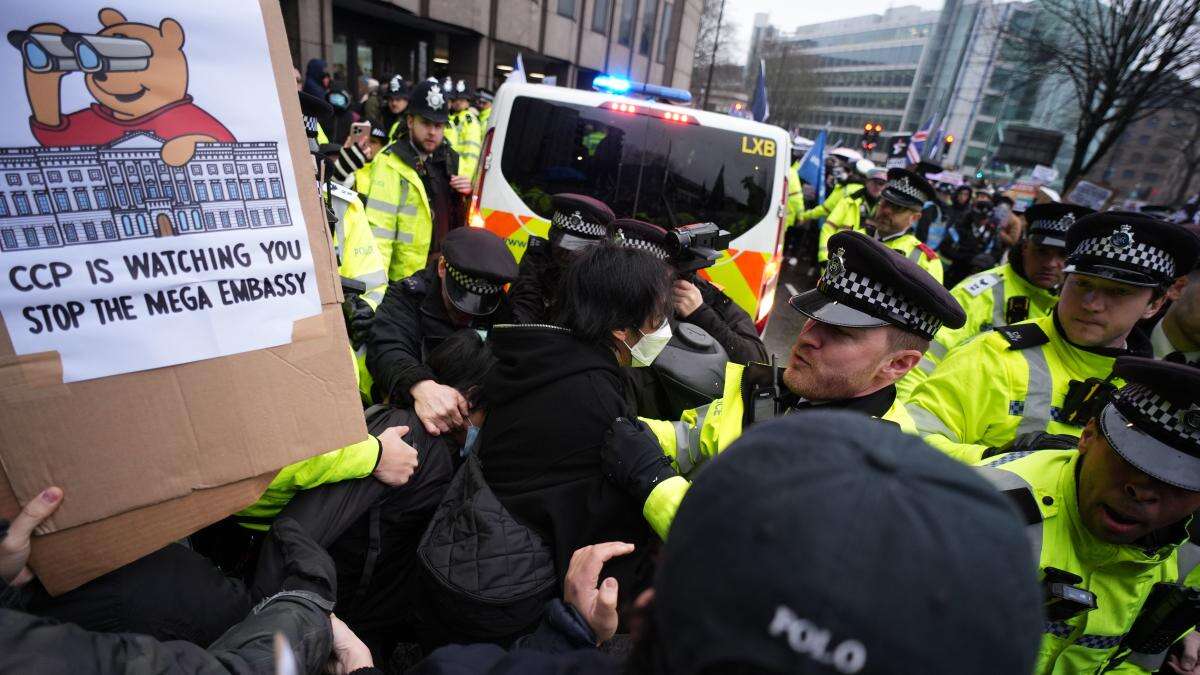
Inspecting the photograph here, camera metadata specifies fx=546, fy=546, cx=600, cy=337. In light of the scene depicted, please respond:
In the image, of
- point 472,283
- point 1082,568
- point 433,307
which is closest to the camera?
point 1082,568

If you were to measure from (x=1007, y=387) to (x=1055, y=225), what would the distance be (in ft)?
5.81

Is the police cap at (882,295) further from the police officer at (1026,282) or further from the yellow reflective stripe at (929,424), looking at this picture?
the police officer at (1026,282)

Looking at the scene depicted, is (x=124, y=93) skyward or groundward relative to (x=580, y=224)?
skyward

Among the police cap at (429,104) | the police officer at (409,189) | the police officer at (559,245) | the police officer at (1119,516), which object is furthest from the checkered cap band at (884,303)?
the police cap at (429,104)

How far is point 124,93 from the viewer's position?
880mm

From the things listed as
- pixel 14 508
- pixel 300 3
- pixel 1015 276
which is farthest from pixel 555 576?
pixel 300 3

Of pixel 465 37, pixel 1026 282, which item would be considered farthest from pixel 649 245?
pixel 465 37

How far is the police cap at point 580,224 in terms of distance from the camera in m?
3.22

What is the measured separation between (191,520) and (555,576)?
0.90m

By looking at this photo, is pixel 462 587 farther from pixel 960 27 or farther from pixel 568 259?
pixel 960 27

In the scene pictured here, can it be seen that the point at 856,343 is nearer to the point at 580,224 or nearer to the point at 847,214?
the point at 580,224

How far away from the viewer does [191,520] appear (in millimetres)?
1073

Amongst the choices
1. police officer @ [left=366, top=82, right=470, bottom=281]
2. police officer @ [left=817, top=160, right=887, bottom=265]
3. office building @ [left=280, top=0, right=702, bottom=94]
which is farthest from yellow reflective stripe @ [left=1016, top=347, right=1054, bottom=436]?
office building @ [left=280, top=0, right=702, bottom=94]

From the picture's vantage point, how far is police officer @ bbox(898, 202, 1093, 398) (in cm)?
329
